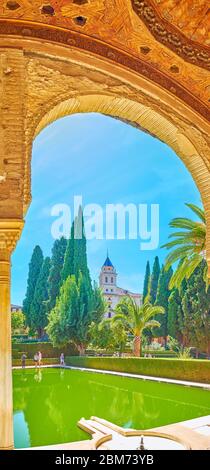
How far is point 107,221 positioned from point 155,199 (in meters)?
3.73

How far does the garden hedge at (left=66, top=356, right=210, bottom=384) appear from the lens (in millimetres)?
14094

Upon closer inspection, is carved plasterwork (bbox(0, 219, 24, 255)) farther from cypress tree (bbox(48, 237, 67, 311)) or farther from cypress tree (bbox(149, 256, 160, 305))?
cypress tree (bbox(149, 256, 160, 305))

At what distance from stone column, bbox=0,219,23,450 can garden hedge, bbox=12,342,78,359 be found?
2147 cm

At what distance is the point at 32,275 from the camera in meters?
32.1

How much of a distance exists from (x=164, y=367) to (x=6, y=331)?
12.8 meters

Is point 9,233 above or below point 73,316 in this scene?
above

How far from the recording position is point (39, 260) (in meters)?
32.3

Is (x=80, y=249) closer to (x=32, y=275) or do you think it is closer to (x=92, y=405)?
(x=32, y=275)

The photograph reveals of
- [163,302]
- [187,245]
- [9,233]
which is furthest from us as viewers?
[163,302]

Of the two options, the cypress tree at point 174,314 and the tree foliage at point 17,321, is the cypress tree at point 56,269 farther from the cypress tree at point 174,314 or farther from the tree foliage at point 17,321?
the cypress tree at point 174,314

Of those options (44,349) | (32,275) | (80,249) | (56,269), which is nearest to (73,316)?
(44,349)

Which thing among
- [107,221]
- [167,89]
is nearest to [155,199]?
[107,221]

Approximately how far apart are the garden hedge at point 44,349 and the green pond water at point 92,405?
9076 mm

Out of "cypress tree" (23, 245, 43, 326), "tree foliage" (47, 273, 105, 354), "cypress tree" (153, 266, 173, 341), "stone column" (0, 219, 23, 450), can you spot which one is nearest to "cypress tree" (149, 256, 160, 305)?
"cypress tree" (153, 266, 173, 341)
